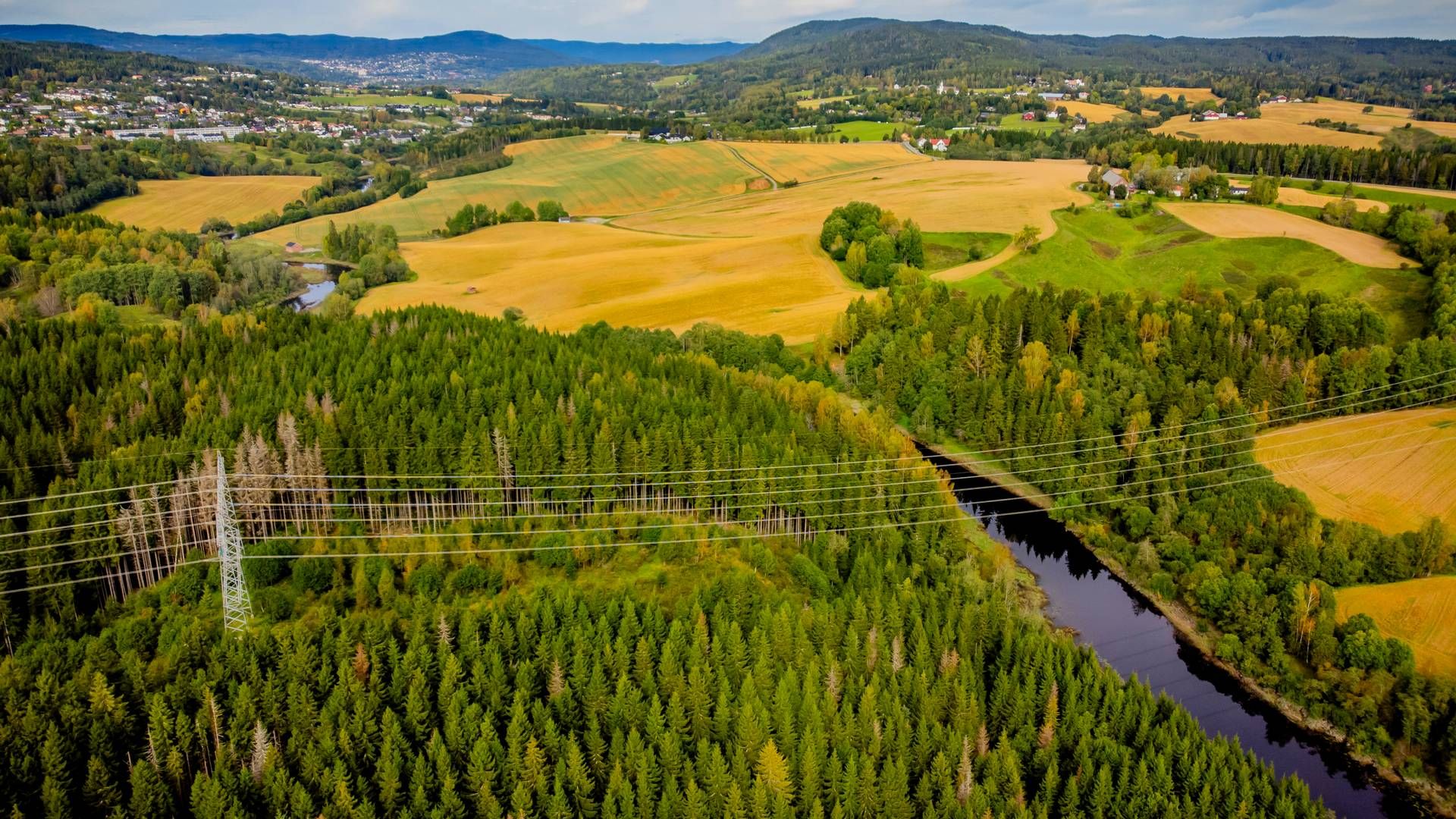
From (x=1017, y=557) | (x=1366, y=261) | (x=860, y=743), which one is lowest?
(x=1017, y=557)

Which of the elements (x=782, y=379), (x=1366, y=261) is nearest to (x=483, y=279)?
(x=782, y=379)

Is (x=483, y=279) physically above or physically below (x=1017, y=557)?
above

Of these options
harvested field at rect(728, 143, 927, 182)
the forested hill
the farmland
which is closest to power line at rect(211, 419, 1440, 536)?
the forested hill

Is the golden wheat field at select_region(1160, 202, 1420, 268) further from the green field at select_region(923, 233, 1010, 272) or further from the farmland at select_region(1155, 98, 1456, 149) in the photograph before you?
the farmland at select_region(1155, 98, 1456, 149)

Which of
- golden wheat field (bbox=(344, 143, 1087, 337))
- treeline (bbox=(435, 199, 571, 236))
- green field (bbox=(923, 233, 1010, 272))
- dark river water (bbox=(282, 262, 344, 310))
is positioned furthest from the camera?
treeline (bbox=(435, 199, 571, 236))

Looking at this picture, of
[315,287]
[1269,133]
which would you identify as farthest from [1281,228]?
[315,287]

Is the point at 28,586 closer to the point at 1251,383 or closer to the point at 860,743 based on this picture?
the point at 860,743
